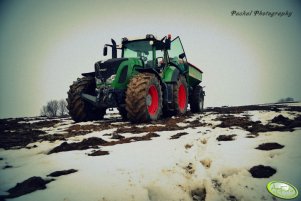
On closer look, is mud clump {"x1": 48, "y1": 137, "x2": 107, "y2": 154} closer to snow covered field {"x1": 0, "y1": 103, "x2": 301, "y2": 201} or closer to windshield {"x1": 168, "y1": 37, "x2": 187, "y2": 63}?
snow covered field {"x1": 0, "y1": 103, "x2": 301, "y2": 201}

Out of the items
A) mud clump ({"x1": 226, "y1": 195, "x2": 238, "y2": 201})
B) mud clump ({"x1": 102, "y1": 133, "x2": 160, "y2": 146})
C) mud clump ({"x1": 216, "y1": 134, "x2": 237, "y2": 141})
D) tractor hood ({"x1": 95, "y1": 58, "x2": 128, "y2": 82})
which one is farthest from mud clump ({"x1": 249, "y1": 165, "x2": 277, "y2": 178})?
tractor hood ({"x1": 95, "y1": 58, "x2": 128, "y2": 82})

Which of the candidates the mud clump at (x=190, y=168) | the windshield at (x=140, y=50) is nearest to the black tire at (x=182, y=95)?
the windshield at (x=140, y=50)

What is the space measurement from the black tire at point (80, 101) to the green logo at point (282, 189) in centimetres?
619

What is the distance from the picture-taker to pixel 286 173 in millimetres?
2572

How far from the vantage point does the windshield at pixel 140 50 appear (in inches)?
337

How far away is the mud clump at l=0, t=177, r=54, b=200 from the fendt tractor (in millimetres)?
3866

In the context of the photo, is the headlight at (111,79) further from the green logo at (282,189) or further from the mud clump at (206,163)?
the green logo at (282,189)

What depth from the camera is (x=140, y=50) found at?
28.4ft

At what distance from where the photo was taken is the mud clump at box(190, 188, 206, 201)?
7.55 feet

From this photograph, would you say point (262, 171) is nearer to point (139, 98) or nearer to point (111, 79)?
point (139, 98)

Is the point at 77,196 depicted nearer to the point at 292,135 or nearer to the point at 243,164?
the point at 243,164

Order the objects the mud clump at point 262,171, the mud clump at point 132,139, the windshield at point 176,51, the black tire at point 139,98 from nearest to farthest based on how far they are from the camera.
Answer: the mud clump at point 262,171 < the mud clump at point 132,139 < the black tire at point 139,98 < the windshield at point 176,51

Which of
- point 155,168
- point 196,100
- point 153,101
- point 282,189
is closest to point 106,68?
point 153,101

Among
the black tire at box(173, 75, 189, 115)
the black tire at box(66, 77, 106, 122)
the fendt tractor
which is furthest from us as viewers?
the black tire at box(173, 75, 189, 115)
